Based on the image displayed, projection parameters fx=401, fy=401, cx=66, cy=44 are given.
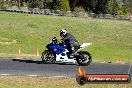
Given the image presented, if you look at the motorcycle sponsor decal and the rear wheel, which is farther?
the rear wheel

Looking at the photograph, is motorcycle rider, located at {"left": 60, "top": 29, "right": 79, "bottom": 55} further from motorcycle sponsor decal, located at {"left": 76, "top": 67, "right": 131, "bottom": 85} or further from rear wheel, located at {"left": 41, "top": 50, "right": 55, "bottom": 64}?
motorcycle sponsor decal, located at {"left": 76, "top": 67, "right": 131, "bottom": 85}

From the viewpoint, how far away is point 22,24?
5678cm

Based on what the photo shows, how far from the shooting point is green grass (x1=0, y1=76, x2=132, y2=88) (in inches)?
652

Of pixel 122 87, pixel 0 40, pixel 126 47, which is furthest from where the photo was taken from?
pixel 126 47

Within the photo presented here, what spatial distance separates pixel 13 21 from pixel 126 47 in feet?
58.9

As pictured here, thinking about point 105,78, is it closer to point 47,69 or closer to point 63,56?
point 47,69

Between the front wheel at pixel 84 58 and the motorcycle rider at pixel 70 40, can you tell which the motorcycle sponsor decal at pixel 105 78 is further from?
the front wheel at pixel 84 58

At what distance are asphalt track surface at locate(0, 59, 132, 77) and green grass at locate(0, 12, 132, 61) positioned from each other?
48.2ft

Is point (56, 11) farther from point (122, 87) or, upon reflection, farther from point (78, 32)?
point (122, 87)

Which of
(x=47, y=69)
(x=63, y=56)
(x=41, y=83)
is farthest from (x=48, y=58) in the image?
(x=41, y=83)

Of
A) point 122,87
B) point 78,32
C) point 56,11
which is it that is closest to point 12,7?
point 56,11

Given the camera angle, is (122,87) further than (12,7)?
No

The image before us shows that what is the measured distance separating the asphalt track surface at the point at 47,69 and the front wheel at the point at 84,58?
0.35m

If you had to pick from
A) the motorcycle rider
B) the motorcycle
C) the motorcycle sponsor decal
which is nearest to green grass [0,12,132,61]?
the motorcycle
